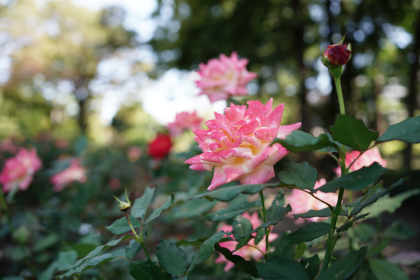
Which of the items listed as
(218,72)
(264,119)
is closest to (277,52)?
(218,72)

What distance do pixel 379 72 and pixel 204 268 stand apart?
302 inches

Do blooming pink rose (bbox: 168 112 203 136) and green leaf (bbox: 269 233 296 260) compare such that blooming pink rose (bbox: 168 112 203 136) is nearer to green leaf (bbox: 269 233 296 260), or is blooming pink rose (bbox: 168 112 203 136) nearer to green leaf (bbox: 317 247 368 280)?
green leaf (bbox: 269 233 296 260)

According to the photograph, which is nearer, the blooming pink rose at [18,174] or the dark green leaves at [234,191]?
the dark green leaves at [234,191]

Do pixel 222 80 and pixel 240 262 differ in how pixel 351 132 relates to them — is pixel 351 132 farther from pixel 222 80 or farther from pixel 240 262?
pixel 222 80

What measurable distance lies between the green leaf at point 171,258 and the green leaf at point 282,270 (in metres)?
0.12

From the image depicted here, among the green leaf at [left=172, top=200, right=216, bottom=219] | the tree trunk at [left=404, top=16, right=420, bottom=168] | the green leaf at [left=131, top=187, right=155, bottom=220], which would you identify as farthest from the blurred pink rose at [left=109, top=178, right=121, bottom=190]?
the tree trunk at [left=404, top=16, right=420, bottom=168]

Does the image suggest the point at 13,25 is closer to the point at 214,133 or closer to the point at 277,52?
the point at 277,52

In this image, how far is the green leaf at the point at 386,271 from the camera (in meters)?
0.44

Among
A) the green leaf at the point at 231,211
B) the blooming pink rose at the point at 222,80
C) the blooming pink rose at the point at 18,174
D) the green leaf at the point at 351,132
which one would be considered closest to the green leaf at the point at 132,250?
the green leaf at the point at 231,211

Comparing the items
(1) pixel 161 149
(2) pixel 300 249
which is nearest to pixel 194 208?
(2) pixel 300 249

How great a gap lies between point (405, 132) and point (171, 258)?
0.37m

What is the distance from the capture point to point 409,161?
14.5 ft

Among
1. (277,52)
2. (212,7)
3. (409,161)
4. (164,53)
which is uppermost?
(212,7)

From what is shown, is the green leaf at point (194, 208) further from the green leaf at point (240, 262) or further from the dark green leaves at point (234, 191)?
the dark green leaves at point (234, 191)
